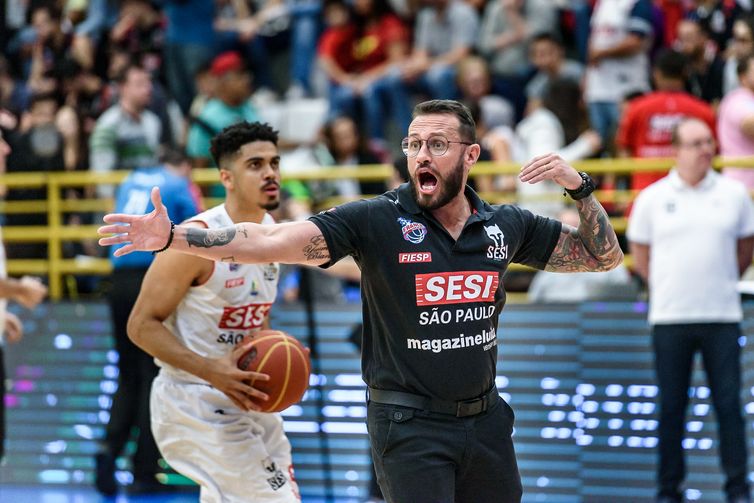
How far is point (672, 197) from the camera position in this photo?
811cm

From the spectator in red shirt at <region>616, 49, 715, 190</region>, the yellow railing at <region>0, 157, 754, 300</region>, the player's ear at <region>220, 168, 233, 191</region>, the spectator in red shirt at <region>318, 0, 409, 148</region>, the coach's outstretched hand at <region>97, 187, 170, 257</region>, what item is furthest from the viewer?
the spectator in red shirt at <region>318, 0, 409, 148</region>

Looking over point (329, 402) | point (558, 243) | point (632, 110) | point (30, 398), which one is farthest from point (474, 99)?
point (558, 243)

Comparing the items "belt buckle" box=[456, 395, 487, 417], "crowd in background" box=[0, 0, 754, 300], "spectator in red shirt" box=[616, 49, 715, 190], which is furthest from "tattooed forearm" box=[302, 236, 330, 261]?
"spectator in red shirt" box=[616, 49, 715, 190]

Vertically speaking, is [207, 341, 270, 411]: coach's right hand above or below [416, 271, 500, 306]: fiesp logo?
below

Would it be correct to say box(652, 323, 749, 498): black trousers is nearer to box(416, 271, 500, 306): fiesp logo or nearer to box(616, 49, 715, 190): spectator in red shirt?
box(616, 49, 715, 190): spectator in red shirt

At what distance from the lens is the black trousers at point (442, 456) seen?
471 centimetres

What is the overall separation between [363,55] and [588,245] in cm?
827

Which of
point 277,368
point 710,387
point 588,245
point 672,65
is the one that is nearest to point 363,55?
point 672,65

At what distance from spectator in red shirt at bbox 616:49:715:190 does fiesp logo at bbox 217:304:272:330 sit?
4.39m

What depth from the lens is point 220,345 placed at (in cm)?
598

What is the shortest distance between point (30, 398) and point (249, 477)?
536 cm

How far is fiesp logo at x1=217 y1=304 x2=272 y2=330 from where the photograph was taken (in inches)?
234

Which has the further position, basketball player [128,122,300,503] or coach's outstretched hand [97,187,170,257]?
basketball player [128,122,300,503]

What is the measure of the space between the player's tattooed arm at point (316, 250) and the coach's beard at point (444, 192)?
1.51 feet
